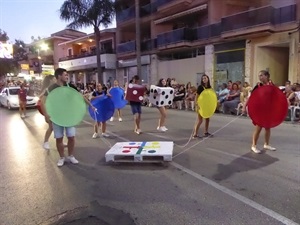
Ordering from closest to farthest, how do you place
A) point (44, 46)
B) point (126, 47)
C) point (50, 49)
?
point (126, 47) → point (50, 49) → point (44, 46)

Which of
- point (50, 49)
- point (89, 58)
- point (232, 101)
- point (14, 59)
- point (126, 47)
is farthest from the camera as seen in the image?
point (14, 59)

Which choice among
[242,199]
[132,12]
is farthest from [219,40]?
[242,199]

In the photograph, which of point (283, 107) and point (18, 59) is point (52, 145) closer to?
point (283, 107)

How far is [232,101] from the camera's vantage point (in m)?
13.7

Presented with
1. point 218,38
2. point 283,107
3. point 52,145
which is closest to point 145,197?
point 283,107

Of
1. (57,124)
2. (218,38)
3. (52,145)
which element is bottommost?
(52,145)

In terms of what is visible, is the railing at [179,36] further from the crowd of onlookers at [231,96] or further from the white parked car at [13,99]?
the white parked car at [13,99]

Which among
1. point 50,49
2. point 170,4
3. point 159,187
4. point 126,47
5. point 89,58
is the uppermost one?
point 170,4

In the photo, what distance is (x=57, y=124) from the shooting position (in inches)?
215

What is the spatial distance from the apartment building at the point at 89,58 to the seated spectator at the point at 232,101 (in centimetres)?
1632

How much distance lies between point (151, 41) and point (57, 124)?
22621 mm

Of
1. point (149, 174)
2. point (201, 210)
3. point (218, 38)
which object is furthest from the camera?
point (218, 38)

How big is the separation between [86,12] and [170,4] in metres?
7.97

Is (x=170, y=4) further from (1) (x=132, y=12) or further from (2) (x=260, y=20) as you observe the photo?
(2) (x=260, y=20)
